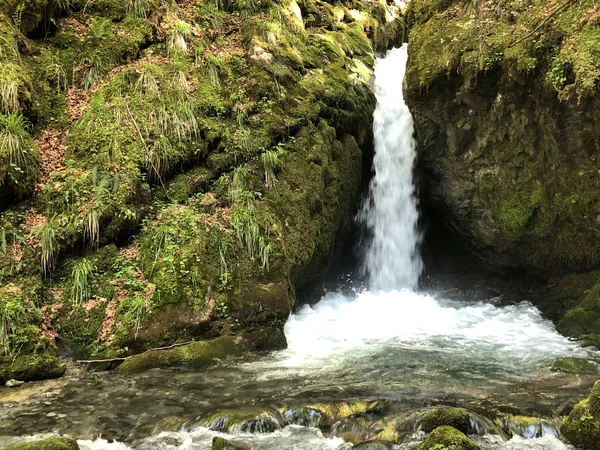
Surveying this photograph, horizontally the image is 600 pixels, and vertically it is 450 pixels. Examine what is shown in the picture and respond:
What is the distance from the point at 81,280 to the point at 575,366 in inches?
278

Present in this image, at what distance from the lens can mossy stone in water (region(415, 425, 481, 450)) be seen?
3459 millimetres

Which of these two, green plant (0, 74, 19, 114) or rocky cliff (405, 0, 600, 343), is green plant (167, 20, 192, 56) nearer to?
green plant (0, 74, 19, 114)

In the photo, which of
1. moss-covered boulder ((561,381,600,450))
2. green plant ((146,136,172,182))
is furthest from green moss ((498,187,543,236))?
green plant ((146,136,172,182))

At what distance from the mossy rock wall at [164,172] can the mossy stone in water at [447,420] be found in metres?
3.35

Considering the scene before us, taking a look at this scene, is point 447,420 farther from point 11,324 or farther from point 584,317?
point 11,324

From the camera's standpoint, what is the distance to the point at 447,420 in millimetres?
4188

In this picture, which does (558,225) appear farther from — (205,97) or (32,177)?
(32,177)

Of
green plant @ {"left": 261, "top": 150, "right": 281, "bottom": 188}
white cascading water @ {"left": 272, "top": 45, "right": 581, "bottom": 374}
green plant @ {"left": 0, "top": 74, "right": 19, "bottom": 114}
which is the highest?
green plant @ {"left": 0, "top": 74, "right": 19, "bottom": 114}

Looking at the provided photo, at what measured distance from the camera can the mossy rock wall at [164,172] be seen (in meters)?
6.60

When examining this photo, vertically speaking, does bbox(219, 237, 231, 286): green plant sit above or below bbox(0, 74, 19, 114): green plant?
below

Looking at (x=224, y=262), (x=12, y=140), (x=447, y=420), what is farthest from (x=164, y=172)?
(x=447, y=420)

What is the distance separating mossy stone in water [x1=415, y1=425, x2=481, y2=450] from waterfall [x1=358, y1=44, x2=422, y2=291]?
7794 mm

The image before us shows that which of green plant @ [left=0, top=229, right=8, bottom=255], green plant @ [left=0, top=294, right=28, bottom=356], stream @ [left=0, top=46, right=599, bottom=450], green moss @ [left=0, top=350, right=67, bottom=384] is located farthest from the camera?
green plant @ [left=0, top=229, right=8, bottom=255]

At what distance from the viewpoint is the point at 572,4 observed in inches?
288
